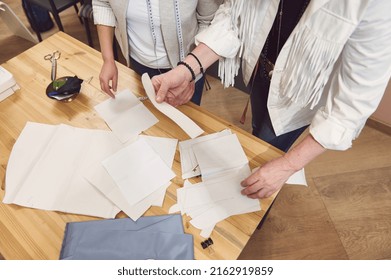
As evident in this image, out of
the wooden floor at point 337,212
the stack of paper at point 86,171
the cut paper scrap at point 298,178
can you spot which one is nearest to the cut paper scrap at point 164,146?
the stack of paper at point 86,171

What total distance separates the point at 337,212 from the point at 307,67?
48.0 inches

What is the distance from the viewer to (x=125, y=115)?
1009 mm

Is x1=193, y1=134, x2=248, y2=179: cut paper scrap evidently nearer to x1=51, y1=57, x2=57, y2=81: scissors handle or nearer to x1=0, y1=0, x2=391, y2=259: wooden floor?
x1=51, y1=57, x2=57, y2=81: scissors handle

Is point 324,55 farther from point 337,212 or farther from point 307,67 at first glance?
point 337,212

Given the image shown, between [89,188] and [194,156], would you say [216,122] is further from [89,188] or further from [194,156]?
[89,188]

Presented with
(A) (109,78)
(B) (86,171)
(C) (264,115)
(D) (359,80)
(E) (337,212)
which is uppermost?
(D) (359,80)

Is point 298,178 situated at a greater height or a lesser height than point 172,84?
lesser

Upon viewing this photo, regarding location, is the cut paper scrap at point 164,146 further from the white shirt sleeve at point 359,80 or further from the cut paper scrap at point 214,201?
the white shirt sleeve at point 359,80

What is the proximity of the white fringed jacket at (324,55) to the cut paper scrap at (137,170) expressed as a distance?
15.7 inches

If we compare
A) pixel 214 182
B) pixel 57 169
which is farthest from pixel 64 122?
pixel 214 182

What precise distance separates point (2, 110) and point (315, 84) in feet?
3.48

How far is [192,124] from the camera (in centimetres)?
95

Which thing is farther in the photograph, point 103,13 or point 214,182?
point 103,13

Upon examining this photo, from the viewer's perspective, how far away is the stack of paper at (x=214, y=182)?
2.57ft
